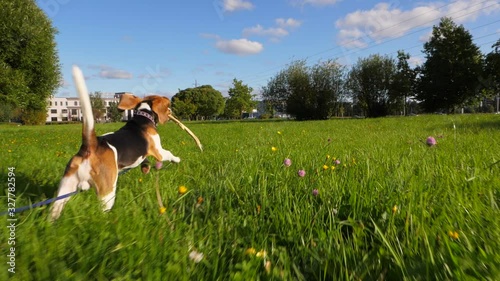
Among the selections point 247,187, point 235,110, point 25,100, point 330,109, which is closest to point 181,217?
point 247,187

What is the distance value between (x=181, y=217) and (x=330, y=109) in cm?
5544

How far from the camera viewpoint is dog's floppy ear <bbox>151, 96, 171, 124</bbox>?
13.7 ft

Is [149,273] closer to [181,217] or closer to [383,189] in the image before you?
[181,217]

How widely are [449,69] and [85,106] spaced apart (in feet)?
183

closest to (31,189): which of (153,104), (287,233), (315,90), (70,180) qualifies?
(70,180)

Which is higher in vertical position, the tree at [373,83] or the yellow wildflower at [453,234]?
the tree at [373,83]

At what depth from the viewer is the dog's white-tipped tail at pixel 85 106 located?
2.54m

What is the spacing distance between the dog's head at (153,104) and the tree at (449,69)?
53.6m

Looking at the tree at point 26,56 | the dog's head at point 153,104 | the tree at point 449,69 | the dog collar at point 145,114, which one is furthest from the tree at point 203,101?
the dog collar at point 145,114

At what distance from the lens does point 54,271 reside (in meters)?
1.57

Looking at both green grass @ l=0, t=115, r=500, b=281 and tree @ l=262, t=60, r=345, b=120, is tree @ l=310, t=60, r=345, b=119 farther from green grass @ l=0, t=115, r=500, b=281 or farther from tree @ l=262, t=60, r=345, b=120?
green grass @ l=0, t=115, r=500, b=281

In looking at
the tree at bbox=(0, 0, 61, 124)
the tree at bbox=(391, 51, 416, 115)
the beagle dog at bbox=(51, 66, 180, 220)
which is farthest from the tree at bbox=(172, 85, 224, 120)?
the beagle dog at bbox=(51, 66, 180, 220)

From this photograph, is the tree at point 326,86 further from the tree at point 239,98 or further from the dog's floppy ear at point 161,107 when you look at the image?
the dog's floppy ear at point 161,107

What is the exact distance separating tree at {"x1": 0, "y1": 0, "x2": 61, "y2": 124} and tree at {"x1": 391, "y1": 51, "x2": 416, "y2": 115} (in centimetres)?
4696
